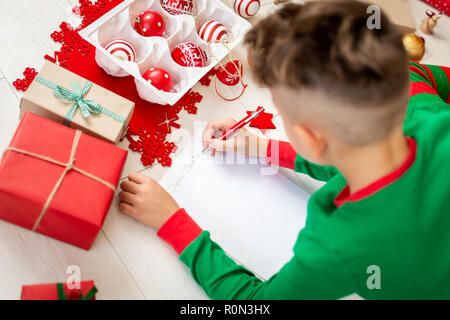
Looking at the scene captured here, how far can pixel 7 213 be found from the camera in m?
0.61

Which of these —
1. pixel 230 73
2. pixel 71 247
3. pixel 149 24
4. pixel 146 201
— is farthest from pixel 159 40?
pixel 71 247

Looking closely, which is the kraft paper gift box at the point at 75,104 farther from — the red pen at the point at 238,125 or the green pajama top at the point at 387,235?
the green pajama top at the point at 387,235

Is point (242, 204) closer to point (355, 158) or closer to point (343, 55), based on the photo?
point (355, 158)

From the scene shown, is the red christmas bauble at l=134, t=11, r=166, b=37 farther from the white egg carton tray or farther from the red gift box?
the red gift box

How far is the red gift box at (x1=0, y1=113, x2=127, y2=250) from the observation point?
0.57m

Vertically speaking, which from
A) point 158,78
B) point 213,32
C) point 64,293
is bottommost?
point 64,293

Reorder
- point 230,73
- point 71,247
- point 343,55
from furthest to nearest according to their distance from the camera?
point 230,73, point 71,247, point 343,55

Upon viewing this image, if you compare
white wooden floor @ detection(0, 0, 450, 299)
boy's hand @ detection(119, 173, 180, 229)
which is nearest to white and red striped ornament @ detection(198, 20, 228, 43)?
white wooden floor @ detection(0, 0, 450, 299)

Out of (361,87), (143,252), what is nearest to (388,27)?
(361,87)

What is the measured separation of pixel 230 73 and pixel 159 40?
18 centimetres

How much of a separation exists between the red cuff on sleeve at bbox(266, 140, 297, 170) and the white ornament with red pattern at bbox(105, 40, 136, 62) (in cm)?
34

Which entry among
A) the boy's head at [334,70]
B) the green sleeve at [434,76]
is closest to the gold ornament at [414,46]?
the green sleeve at [434,76]

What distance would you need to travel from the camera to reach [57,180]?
1.92 ft
